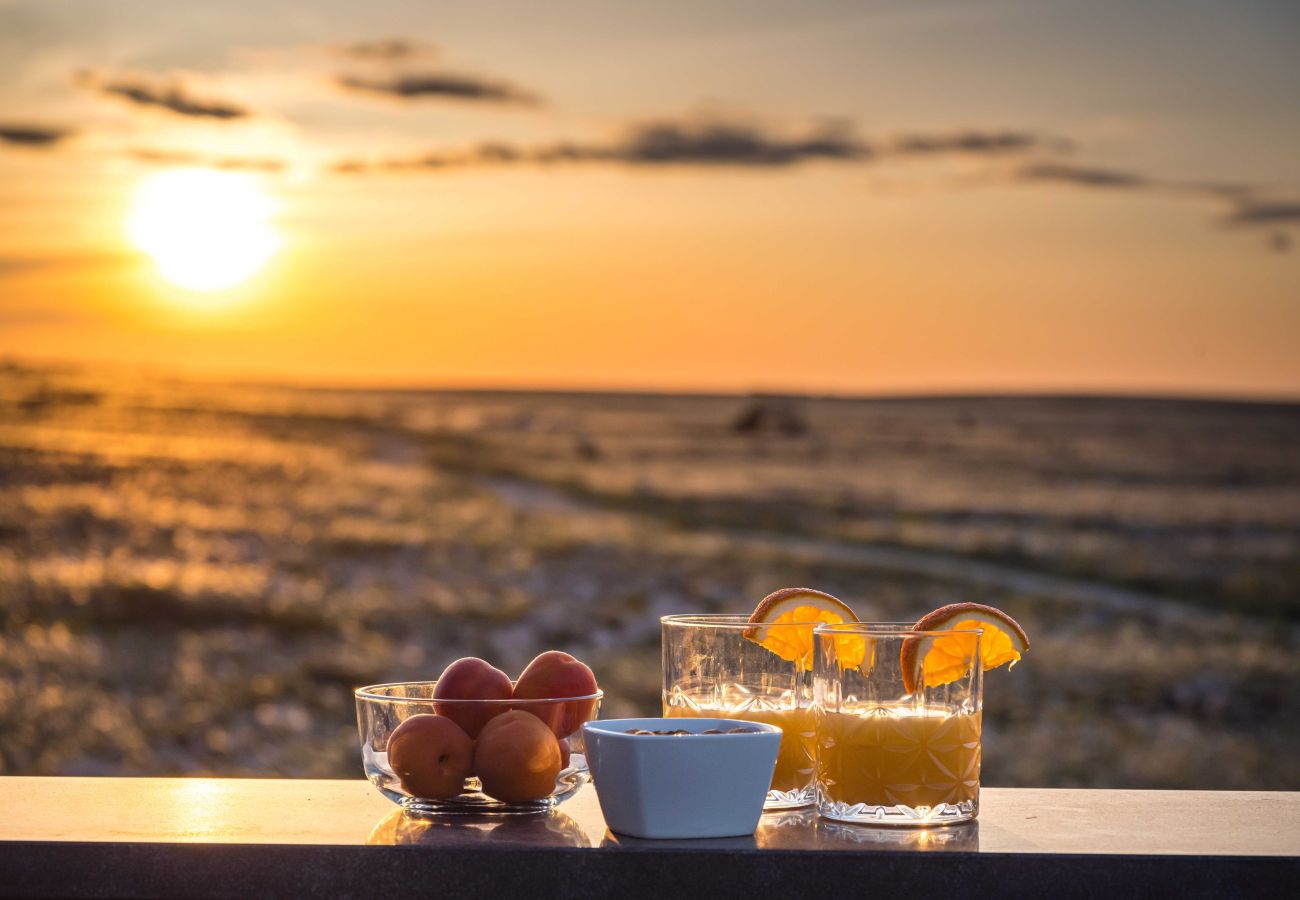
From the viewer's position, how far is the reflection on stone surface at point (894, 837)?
2.66 meters

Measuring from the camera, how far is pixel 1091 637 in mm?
18891

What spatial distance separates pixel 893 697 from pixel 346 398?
148 meters

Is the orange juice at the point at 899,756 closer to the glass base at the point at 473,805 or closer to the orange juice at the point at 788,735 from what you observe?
the orange juice at the point at 788,735

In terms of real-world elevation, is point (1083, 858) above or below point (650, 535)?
above

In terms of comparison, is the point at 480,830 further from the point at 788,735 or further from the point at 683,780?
the point at 788,735

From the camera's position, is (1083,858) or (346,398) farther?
(346,398)

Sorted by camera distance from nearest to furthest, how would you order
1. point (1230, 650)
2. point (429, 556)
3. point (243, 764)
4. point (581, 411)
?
point (243, 764) → point (1230, 650) → point (429, 556) → point (581, 411)

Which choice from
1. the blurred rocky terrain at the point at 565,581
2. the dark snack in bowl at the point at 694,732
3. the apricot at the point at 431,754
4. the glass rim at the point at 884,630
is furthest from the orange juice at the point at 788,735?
the blurred rocky terrain at the point at 565,581

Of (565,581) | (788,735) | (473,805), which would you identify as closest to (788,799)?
(788,735)

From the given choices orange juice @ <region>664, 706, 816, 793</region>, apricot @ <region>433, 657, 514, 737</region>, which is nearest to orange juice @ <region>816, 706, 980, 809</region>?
orange juice @ <region>664, 706, 816, 793</region>

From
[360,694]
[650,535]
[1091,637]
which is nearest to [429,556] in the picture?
[650,535]

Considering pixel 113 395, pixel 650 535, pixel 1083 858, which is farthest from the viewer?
pixel 113 395

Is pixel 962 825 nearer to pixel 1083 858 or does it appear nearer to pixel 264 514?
pixel 1083 858

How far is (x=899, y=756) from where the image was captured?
2746mm
